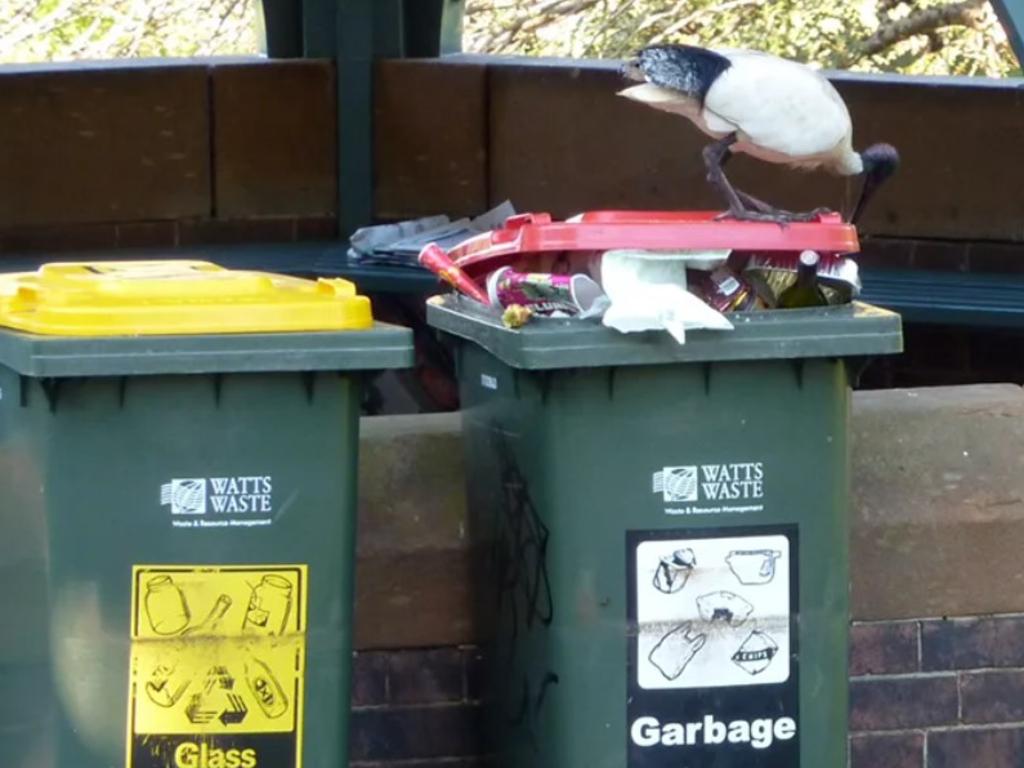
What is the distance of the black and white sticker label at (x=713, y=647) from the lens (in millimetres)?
3467

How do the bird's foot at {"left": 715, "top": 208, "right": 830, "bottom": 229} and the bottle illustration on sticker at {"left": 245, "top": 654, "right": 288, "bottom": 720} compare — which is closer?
the bottle illustration on sticker at {"left": 245, "top": 654, "right": 288, "bottom": 720}

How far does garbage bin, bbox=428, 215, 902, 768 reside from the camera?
11.3 feet

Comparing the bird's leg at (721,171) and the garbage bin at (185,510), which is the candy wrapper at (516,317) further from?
the bird's leg at (721,171)

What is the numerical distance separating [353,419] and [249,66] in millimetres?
5356

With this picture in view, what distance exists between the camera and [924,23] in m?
14.1

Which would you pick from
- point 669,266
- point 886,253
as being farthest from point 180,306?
point 886,253

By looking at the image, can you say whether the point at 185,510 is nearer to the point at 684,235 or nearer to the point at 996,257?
the point at 684,235

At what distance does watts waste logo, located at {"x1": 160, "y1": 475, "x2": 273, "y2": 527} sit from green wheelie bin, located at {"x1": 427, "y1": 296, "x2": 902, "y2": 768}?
529mm

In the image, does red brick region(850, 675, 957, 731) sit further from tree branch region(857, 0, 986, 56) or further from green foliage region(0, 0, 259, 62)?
green foliage region(0, 0, 259, 62)

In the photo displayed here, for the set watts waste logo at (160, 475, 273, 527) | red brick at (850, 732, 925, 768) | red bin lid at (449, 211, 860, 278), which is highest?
red bin lid at (449, 211, 860, 278)

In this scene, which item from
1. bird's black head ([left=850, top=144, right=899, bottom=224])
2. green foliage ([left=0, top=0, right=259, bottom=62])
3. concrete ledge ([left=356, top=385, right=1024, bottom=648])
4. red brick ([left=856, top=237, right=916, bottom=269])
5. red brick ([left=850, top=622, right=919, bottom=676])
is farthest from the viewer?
green foliage ([left=0, top=0, right=259, bottom=62])

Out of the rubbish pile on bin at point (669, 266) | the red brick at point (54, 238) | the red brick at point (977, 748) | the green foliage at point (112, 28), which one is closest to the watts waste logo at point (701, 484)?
the rubbish pile on bin at point (669, 266)

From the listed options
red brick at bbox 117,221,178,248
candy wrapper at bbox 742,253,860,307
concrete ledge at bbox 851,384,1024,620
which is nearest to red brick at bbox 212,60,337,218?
red brick at bbox 117,221,178,248

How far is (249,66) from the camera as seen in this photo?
851cm
